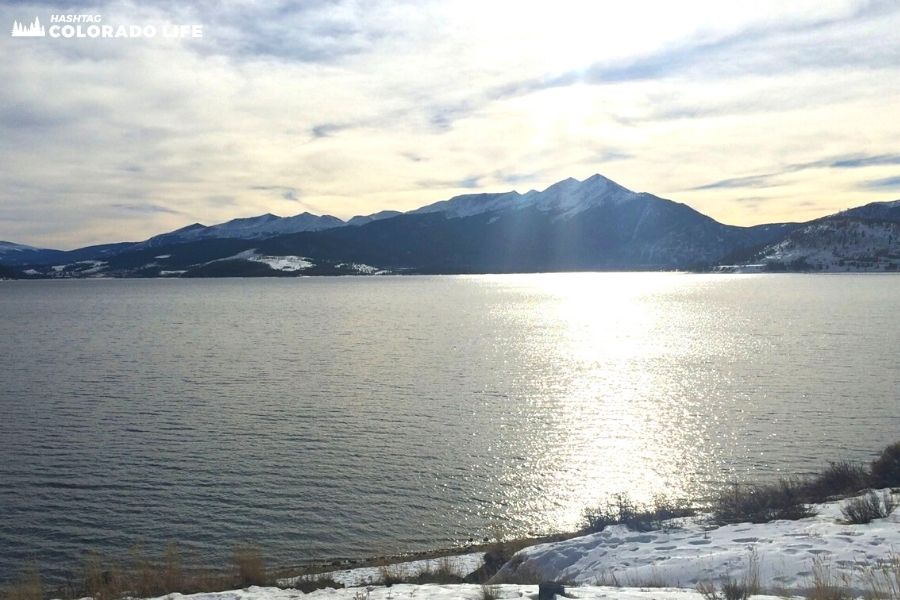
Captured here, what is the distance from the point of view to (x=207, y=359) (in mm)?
77250

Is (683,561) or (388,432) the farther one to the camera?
→ (388,432)

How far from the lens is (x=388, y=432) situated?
44.0 m

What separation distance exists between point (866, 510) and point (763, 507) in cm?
484

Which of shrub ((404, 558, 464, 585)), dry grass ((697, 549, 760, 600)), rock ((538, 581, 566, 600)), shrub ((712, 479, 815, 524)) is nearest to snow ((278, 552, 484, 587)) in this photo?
shrub ((404, 558, 464, 585))

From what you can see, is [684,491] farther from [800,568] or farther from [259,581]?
[259,581]

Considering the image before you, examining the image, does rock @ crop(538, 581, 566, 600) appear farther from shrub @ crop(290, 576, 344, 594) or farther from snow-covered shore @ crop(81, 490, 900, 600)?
shrub @ crop(290, 576, 344, 594)

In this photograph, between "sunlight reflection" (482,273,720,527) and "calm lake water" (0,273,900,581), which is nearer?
"calm lake water" (0,273,900,581)

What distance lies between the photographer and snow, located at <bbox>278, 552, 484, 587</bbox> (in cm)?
2103

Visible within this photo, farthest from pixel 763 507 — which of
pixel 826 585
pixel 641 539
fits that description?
pixel 826 585

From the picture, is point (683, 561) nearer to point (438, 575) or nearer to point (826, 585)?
point (826, 585)

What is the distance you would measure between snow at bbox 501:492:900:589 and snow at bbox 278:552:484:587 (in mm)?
2743

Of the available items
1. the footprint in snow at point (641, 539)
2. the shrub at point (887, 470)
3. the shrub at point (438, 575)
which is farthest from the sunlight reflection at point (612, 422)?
the footprint in snow at point (641, 539)

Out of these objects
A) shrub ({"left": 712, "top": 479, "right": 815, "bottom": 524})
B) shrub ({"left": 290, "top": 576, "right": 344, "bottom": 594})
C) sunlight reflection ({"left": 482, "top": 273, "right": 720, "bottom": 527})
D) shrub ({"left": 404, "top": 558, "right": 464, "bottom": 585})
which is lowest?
sunlight reflection ({"left": 482, "top": 273, "right": 720, "bottom": 527})

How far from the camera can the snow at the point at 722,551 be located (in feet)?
46.7
